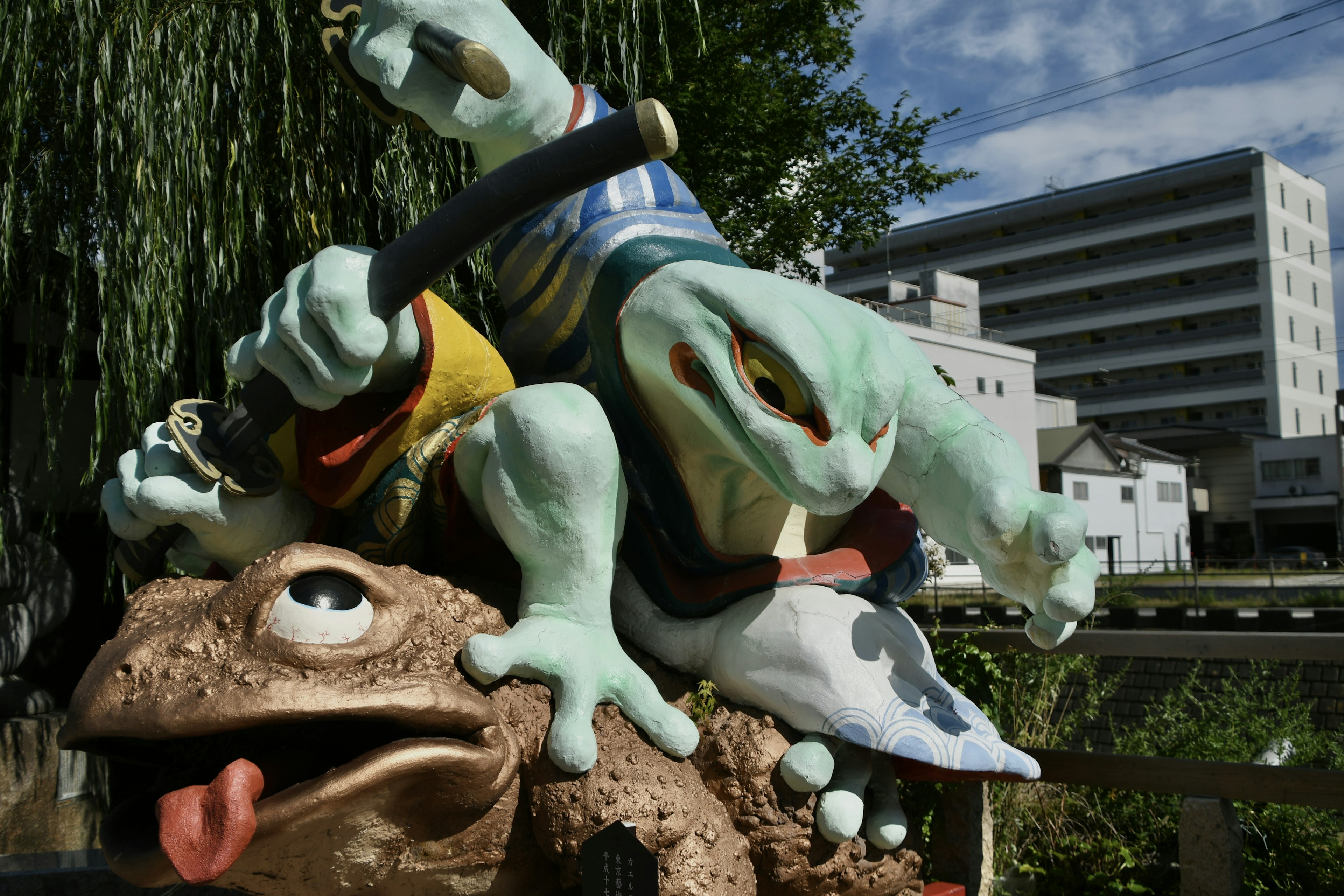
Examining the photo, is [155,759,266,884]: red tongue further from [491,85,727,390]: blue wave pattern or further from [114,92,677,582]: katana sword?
[491,85,727,390]: blue wave pattern

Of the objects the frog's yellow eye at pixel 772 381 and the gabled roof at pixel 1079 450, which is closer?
the frog's yellow eye at pixel 772 381

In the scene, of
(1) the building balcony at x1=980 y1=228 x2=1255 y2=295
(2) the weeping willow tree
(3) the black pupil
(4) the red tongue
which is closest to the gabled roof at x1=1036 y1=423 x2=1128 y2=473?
(1) the building balcony at x1=980 y1=228 x2=1255 y2=295

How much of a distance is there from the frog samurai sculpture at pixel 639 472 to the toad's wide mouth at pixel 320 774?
0.45 feet

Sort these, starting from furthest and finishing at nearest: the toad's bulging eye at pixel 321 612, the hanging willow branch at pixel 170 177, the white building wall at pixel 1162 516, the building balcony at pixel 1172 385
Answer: the building balcony at pixel 1172 385, the white building wall at pixel 1162 516, the hanging willow branch at pixel 170 177, the toad's bulging eye at pixel 321 612

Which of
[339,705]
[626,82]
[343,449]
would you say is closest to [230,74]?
[626,82]

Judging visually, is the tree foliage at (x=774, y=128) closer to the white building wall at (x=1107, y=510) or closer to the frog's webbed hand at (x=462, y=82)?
the frog's webbed hand at (x=462, y=82)

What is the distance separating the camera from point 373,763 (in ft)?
5.06

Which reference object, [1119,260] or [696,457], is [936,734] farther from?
[1119,260]

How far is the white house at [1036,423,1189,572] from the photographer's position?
28391mm

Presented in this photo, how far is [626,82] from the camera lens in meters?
4.50

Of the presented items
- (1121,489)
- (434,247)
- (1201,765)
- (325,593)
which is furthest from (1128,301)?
(325,593)

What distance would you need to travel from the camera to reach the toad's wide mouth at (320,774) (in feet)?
5.00

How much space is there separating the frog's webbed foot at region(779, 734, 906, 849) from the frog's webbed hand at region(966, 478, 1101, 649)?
1.29 ft

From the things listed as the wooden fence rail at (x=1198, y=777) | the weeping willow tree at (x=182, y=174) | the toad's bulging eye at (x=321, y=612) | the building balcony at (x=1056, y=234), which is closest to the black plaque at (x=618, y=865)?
the toad's bulging eye at (x=321, y=612)
